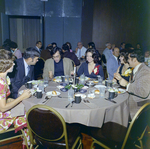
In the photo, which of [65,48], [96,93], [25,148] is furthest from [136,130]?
[65,48]

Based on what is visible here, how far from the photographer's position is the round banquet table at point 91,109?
1.72 meters

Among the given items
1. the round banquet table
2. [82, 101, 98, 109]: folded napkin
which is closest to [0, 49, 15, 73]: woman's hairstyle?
the round banquet table

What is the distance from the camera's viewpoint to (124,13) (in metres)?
8.73

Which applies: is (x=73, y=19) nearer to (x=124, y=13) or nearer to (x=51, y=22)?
(x=51, y=22)

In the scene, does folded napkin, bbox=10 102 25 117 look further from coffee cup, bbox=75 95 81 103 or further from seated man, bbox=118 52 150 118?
seated man, bbox=118 52 150 118

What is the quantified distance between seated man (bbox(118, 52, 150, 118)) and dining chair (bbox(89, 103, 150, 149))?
53cm

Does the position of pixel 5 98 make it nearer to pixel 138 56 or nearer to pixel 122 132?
pixel 122 132

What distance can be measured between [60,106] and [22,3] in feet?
26.6

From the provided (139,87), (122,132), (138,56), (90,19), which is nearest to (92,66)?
(138,56)

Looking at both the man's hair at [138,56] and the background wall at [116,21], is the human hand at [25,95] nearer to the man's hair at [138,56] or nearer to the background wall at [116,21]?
the man's hair at [138,56]

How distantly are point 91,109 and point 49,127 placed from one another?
1.63 feet

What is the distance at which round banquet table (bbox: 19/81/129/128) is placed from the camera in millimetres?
1722

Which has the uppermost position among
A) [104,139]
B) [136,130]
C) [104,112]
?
[104,112]

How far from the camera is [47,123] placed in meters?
1.51
